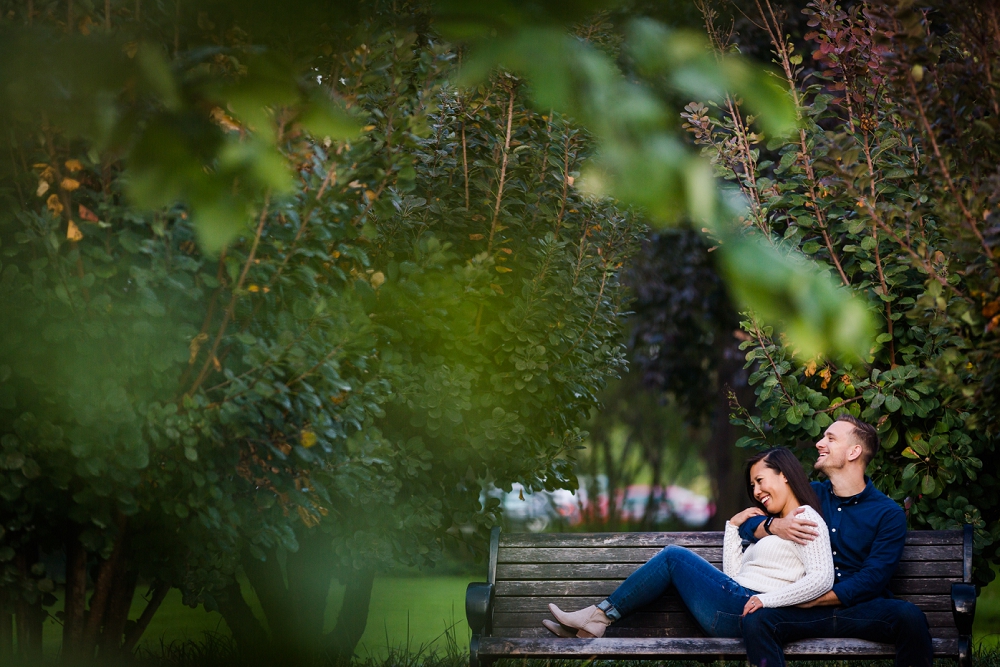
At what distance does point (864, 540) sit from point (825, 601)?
0.35 metres

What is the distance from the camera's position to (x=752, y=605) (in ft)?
13.0

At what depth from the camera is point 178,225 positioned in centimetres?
340

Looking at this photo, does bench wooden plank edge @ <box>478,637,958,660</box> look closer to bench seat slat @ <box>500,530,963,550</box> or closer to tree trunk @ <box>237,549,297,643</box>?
bench seat slat @ <box>500,530,963,550</box>

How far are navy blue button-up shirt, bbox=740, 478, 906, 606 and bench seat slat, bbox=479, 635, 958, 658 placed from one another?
19cm

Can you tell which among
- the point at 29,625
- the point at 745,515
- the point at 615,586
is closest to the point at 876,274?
the point at 745,515

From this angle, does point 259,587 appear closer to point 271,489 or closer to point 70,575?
point 70,575

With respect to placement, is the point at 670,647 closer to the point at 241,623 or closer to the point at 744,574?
the point at 744,574

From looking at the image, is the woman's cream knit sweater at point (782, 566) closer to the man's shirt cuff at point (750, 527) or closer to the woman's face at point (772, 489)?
the man's shirt cuff at point (750, 527)

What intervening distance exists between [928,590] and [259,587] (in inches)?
133

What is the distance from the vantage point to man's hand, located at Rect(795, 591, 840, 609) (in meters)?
3.91

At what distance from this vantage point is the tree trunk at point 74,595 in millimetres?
4004

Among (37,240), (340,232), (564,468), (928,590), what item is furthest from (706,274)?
(37,240)

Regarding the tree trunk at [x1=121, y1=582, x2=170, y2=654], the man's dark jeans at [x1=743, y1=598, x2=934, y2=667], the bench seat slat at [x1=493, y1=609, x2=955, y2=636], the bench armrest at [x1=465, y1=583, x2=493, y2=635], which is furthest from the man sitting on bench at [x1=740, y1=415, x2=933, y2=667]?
the tree trunk at [x1=121, y1=582, x2=170, y2=654]

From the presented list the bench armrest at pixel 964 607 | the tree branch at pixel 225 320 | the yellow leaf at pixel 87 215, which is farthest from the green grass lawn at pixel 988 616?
the yellow leaf at pixel 87 215
